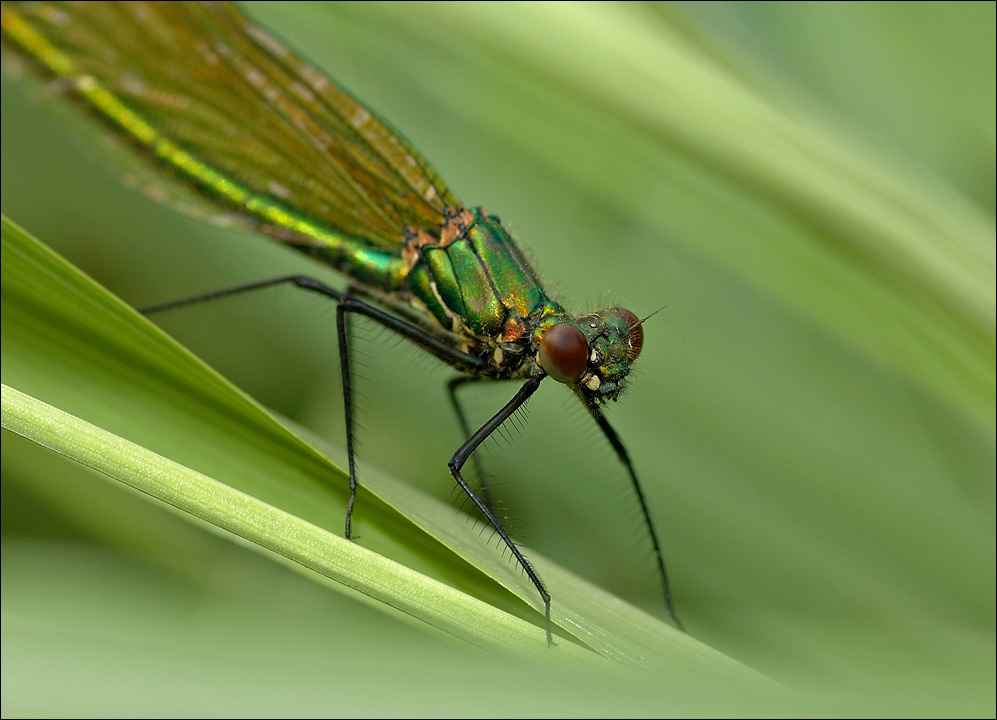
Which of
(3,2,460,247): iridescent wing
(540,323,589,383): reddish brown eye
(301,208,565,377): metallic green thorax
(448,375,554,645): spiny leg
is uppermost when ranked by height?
(3,2,460,247): iridescent wing

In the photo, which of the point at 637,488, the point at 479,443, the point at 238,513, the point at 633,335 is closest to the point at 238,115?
the point at 479,443

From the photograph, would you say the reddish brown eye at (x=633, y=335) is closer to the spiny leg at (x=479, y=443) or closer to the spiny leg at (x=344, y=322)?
the spiny leg at (x=479, y=443)

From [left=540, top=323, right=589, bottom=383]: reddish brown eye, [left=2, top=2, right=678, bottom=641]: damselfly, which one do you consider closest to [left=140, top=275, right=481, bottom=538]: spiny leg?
[left=2, top=2, right=678, bottom=641]: damselfly

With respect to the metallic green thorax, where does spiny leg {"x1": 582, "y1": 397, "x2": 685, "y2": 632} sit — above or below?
below

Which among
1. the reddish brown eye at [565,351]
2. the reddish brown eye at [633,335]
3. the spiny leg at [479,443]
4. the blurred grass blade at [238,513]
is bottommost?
the blurred grass blade at [238,513]

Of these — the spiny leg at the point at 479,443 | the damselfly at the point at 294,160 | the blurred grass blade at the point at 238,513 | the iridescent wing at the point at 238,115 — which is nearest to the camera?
the blurred grass blade at the point at 238,513

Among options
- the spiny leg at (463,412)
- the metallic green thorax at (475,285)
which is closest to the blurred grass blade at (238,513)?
the spiny leg at (463,412)

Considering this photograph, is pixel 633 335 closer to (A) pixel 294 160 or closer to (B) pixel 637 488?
(B) pixel 637 488

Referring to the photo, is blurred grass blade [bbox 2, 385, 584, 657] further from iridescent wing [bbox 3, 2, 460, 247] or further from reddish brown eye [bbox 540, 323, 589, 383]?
iridescent wing [bbox 3, 2, 460, 247]
